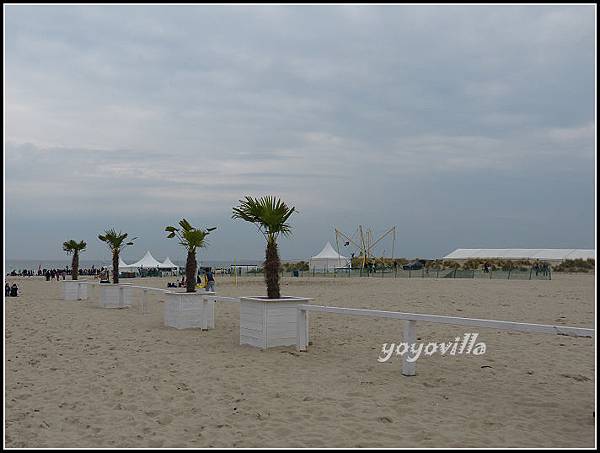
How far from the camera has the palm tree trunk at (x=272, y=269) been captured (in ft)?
32.6

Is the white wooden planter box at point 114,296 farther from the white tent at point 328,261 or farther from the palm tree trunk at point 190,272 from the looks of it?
the white tent at point 328,261

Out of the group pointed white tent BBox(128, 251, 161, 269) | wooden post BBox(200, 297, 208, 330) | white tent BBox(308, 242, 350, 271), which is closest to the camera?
wooden post BBox(200, 297, 208, 330)

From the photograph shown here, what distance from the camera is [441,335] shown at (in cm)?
1074

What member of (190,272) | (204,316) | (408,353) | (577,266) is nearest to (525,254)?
(577,266)

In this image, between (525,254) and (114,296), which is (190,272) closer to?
(114,296)

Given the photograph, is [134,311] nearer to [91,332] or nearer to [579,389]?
[91,332]

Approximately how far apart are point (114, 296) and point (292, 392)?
13.2m

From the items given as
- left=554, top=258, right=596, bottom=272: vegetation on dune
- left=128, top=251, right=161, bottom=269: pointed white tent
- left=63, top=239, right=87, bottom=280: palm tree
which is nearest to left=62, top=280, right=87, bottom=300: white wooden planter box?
left=63, top=239, right=87, bottom=280: palm tree

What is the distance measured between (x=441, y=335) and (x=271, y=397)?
5.23m

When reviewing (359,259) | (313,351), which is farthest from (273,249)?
(359,259)

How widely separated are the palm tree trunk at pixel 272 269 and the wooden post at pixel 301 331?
63 centimetres

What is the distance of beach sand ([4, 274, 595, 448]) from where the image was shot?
5.09 m

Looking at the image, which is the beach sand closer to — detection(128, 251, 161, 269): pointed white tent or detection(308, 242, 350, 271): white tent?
detection(308, 242, 350, 271): white tent

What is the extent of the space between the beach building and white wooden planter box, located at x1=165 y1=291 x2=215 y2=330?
51422mm
